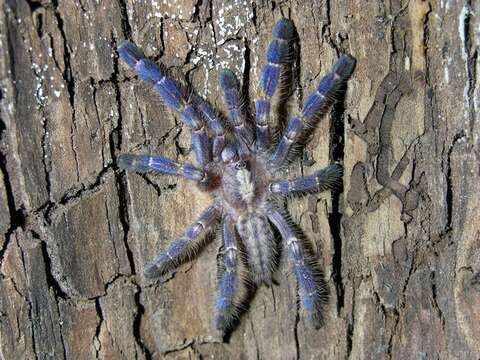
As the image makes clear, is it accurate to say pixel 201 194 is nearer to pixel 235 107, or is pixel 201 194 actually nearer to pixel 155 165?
pixel 155 165

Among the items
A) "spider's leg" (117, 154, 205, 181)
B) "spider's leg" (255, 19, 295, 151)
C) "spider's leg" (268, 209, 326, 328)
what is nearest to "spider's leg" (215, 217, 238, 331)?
"spider's leg" (268, 209, 326, 328)

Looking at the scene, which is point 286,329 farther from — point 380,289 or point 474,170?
point 474,170

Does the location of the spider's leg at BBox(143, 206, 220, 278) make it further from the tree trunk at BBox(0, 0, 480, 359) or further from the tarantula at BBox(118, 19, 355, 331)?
the tree trunk at BBox(0, 0, 480, 359)

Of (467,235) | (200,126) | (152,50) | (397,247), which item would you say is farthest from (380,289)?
(152,50)

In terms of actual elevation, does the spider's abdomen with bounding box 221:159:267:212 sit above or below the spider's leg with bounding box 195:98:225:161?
Result: below

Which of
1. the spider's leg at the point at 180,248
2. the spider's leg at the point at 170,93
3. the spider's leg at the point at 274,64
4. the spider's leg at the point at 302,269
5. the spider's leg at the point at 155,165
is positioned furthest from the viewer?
the spider's leg at the point at 302,269

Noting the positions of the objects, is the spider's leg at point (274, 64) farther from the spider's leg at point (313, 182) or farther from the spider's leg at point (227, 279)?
the spider's leg at point (227, 279)

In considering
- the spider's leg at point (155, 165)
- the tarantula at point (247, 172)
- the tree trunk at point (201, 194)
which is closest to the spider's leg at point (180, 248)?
the tarantula at point (247, 172)
